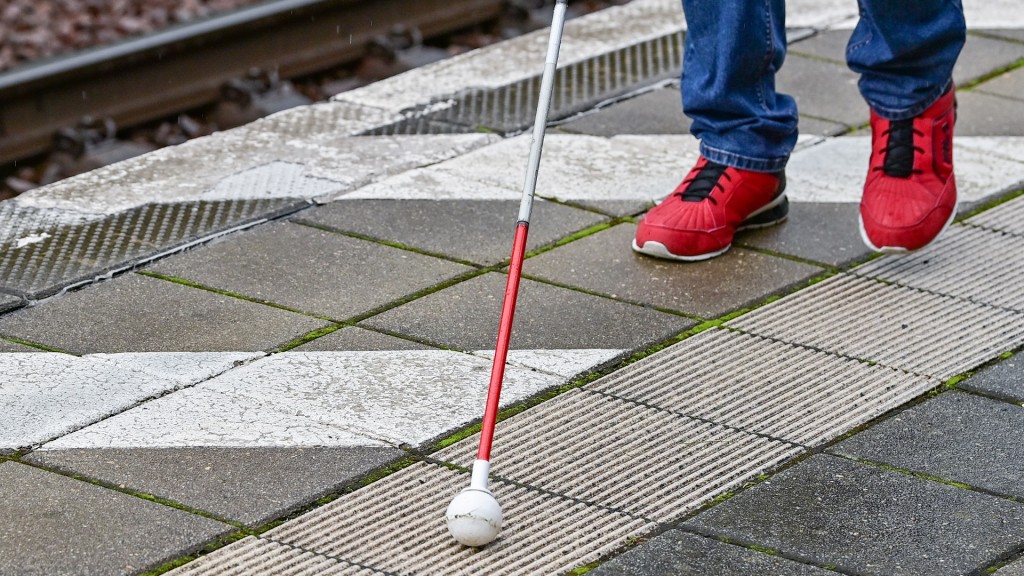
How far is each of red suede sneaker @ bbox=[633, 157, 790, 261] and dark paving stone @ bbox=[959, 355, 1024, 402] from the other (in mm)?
793

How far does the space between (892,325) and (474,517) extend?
4.30 feet

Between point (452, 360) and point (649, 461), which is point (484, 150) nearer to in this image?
point (452, 360)

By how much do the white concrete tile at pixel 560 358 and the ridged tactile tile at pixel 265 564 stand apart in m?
0.80

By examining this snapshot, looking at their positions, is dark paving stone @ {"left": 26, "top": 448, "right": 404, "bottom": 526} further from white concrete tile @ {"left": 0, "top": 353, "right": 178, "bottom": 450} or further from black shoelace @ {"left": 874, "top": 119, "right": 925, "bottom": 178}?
black shoelace @ {"left": 874, "top": 119, "right": 925, "bottom": 178}

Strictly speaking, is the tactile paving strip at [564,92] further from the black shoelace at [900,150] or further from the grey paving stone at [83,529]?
the grey paving stone at [83,529]

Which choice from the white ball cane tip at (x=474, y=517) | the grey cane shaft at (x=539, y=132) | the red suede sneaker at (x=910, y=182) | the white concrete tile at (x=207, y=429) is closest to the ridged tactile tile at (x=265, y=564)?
the white ball cane tip at (x=474, y=517)

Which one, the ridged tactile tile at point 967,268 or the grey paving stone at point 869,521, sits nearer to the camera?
the grey paving stone at point 869,521

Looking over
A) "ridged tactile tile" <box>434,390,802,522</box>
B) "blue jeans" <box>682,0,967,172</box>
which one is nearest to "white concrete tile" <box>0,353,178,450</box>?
"ridged tactile tile" <box>434,390,802,522</box>

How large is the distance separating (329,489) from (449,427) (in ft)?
1.01

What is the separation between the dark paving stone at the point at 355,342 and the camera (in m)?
3.35

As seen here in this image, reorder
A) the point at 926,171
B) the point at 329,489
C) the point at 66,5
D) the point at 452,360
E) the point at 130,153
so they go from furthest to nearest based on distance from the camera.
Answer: the point at 66,5 → the point at 130,153 → the point at 926,171 → the point at 452,360 → the point at 329,489

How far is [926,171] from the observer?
3.91 meters

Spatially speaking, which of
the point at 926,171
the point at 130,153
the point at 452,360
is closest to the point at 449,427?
the point at 452,360

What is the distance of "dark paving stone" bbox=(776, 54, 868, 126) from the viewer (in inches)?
195
